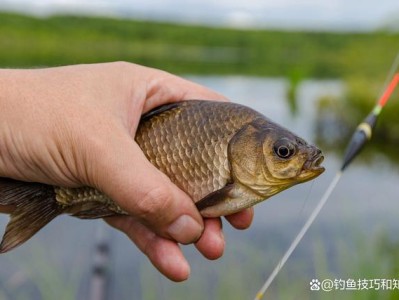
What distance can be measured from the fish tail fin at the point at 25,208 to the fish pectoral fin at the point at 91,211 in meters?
0.07

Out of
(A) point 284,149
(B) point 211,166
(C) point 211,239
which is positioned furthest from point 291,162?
(C) point 211,239

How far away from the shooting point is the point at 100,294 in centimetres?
362

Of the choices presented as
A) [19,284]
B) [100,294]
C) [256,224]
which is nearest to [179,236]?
[100,294]

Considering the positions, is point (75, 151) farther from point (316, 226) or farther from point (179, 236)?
point (316, 226)

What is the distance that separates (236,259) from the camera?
16.3 feet

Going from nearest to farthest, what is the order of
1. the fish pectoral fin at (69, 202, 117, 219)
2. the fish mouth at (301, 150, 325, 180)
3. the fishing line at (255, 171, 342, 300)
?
1. the fish mouth at (301, 150, 325, 180)
2. the fish pectoral fin at (69, 202, 117, 219)
3. the fishing line at (255, 171, 342, 300)

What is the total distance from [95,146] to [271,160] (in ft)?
2.18

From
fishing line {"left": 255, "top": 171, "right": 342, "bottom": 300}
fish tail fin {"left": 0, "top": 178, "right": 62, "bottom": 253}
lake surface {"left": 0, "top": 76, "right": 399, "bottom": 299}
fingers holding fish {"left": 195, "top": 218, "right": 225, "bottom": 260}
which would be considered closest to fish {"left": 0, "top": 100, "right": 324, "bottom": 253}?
fish tail fin {"left": 0, "top": 178, "right": 62, "bottom": 253}

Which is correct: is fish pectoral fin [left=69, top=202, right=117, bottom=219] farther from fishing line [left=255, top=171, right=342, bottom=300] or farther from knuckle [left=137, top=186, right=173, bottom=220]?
fishing line [left=255, top=171, right=342, bottom=300]

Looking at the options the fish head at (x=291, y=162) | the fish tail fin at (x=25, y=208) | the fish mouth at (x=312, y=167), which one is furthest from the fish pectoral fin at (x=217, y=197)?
the fish tail fin at (x=25, y=208)

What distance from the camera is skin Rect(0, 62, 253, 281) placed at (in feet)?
6.36

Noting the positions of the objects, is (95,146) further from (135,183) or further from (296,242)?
(296,242)

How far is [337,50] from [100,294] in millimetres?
69075

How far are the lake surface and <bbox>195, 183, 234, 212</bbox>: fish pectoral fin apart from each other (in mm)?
603
